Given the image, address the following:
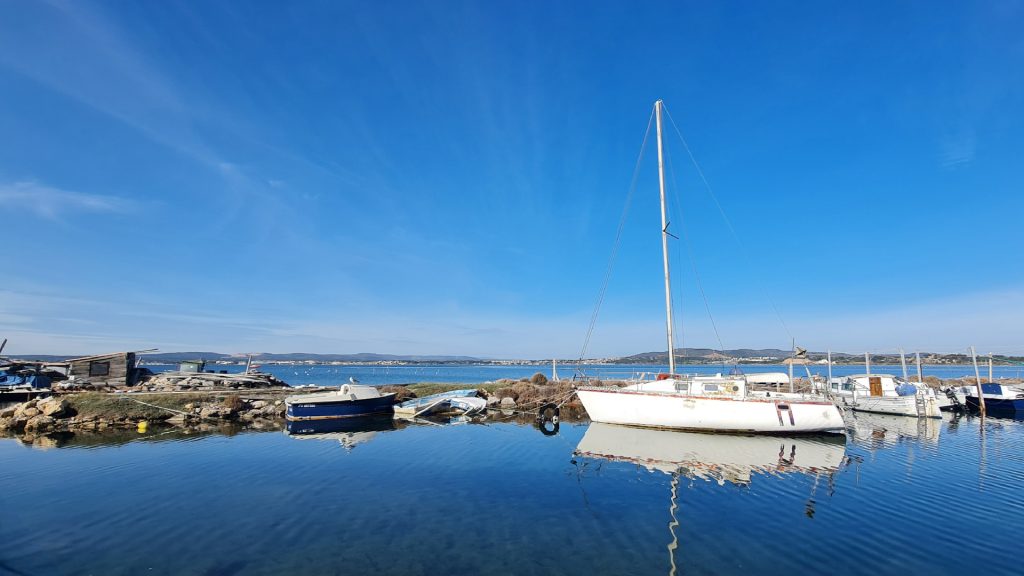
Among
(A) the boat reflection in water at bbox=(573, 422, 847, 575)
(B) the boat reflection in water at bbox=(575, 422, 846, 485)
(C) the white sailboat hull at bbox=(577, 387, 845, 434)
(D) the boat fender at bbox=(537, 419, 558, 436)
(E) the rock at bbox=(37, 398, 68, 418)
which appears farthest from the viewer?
(E) the rock at bbox=(37, 398, 68, 418)

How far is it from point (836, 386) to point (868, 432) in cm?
1782

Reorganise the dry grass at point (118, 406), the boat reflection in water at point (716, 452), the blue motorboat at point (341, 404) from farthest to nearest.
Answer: the blue motorboat at point (341, 404), the dry grass at point (118, 406), the boat reflection in water at point (716, 452)

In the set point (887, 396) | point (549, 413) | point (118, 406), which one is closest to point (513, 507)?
point (549, 413)

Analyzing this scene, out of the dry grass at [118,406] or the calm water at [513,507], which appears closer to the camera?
the calm water at [513,507]

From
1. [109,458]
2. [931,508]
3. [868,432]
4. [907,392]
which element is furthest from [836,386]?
[109,458]

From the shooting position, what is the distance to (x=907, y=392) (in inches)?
1501

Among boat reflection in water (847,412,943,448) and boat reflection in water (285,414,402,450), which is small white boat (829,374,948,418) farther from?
boat reflection in water (285,414,402,450)

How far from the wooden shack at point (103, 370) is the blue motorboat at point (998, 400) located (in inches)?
3076

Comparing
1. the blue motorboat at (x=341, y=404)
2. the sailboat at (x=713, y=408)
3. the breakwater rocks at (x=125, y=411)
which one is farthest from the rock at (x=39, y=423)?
the sailboat at (x=713, y=408)

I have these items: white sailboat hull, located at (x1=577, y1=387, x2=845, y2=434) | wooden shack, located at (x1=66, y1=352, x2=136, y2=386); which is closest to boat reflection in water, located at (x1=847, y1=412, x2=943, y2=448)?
white sailboat hull, located at (x1=577, y1=387, x2=845, y2=434)

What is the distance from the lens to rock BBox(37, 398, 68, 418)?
1181 inches

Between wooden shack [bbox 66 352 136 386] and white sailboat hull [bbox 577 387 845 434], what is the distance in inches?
1907

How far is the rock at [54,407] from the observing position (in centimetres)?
3000

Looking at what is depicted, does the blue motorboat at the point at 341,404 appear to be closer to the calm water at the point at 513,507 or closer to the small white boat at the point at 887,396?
the calm water at the point at 513,507
